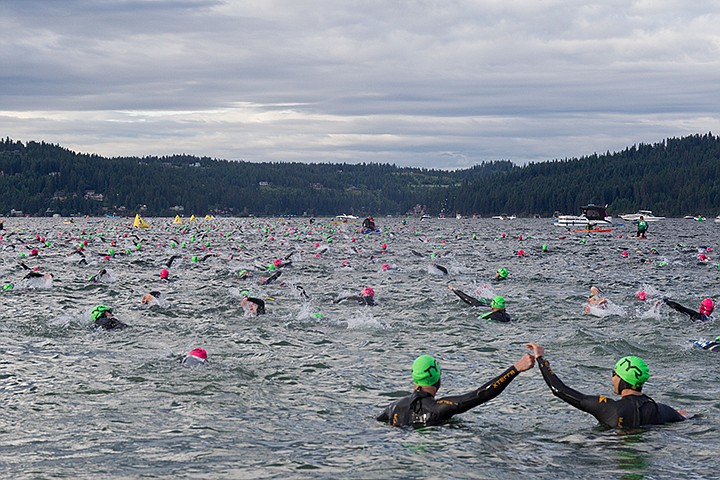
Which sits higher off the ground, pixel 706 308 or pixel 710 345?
pixel 706 308

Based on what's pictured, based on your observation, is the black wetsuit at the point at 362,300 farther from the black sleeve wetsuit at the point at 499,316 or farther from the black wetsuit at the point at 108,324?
the black wetsuit at the point at 108,324

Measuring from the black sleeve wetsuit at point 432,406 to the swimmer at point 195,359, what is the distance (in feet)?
16.1

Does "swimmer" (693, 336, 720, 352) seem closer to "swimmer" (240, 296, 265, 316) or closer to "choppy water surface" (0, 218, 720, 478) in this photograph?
"choppy water surface" (0, 218, 720, 478)

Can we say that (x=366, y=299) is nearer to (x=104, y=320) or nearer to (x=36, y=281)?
(x=104, y=320)

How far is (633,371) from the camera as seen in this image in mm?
10516

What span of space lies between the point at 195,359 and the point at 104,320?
4.73 m

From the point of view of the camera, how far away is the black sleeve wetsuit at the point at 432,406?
1012 cm

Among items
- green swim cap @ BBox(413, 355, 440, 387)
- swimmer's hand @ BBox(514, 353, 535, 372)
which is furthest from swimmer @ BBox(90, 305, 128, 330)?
swimmer's hand @ BBox(514, 353, 535, 372)

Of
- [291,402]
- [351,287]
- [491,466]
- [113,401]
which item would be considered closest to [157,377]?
[113,401]

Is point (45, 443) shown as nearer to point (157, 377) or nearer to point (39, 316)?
point (157, 377)

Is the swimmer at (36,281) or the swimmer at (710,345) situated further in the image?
the swimmer at (36,281)

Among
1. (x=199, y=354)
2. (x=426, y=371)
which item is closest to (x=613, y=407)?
(x=426, y=371)

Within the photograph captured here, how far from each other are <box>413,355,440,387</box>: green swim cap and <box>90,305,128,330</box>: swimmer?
32.9 feet

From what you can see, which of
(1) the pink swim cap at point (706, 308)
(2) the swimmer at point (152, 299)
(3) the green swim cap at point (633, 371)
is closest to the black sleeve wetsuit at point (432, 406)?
(3) the green swim cap at point (633, 371)
